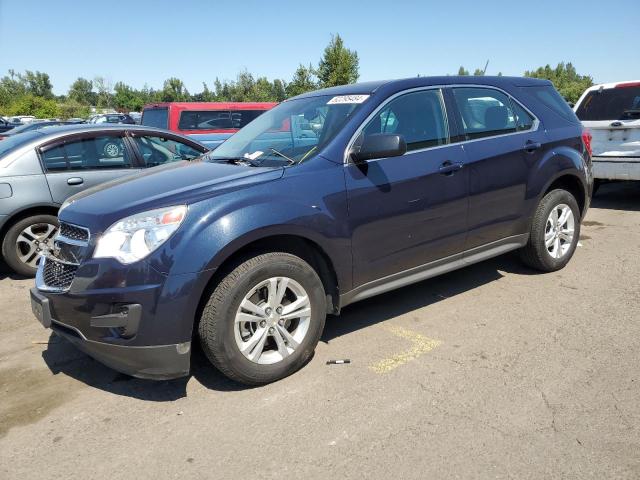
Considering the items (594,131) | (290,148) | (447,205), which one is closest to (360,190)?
(290,148)

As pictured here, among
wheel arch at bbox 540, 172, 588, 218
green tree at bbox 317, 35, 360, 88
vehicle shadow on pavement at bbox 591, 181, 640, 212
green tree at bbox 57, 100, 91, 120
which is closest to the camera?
wheel arch at bbox 540, 172, 588, 218

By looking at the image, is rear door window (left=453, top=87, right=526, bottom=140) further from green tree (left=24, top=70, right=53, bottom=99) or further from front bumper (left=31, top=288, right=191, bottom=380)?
green tree (left=24, top=70, right=53, bottom=99)

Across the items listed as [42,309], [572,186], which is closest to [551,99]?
→ [572,186]

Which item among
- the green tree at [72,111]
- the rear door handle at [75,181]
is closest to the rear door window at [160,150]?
A: the rear door handle at [75,181]

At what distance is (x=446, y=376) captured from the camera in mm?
3160

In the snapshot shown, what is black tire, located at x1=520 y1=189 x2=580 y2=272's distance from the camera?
4.64 meters

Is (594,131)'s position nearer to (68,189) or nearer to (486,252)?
(486,252)

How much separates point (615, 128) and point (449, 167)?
5160 mm

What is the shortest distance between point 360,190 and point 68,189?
12.2 ft

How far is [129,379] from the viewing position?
131 inches

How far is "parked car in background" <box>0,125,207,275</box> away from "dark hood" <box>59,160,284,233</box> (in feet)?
6.96

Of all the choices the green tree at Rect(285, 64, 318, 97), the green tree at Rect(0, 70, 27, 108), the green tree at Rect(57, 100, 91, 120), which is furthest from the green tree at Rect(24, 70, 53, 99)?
the green tree at Rect(285, 64, 318, 97)

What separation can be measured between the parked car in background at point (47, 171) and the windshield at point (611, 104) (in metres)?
6.77

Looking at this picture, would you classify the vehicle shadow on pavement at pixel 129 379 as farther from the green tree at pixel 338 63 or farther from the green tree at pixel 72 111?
the green tree at pixel 72 111
